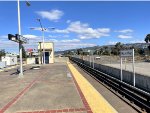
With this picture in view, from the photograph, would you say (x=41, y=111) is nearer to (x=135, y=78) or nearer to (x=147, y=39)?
(x=135, y=78)

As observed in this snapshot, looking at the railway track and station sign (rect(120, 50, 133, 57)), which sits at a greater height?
station sign (rect(120, 50, 133, 57))

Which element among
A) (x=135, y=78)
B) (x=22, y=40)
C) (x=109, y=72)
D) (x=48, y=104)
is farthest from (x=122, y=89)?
(x=22, y=40)

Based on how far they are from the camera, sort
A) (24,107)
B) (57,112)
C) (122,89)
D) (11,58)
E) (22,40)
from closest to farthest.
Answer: (57,112)
(24,107)
(122,89)
(22,40)
(11,58)

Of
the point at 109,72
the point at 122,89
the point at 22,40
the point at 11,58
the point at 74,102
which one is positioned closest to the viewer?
the point at 74,102

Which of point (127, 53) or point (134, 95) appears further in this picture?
point (127, 53)

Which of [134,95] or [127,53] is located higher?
A: [127,53]

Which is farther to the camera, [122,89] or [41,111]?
[122,89]

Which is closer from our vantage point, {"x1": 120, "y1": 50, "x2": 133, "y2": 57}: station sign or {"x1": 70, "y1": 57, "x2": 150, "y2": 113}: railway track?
{"x1": 70, "y1": 57, "x2": 150, "y2": 113}: railway track

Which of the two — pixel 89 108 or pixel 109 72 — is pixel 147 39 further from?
pixel 89 108

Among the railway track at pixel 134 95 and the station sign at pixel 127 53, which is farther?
the station sign at pixel 127 53

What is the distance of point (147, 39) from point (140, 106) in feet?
442

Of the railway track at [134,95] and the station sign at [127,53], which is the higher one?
the station sign at [127,53]

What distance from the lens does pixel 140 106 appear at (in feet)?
33.9

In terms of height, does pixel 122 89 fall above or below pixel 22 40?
below
